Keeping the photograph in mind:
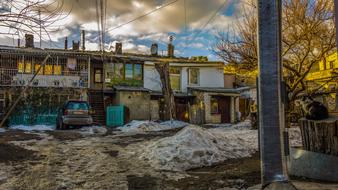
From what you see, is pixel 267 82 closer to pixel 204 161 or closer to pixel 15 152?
pixel 204 161

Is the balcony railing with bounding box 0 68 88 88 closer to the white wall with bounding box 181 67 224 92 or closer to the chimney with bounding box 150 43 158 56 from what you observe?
the chimney with bounding box 150 43 158 56

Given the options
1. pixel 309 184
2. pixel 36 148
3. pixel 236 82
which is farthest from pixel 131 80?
pixel 309 184

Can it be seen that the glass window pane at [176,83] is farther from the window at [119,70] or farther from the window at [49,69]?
the window at [49,69]

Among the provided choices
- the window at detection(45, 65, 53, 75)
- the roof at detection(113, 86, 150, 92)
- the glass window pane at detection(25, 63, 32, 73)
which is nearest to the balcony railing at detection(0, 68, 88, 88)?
the window at detection(45, 65, 53, 75)

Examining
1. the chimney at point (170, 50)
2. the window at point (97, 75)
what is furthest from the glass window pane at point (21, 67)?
the chimney at point (170, 50)

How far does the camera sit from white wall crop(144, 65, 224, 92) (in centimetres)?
2941

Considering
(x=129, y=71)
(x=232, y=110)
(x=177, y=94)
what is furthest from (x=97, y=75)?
(x=232, y=110)

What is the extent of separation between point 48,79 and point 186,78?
13735 millimetres

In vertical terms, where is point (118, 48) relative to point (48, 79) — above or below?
above

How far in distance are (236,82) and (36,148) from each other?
2925 centimetres

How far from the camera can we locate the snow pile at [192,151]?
279 inches

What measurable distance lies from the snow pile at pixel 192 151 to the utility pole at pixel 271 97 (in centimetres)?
295

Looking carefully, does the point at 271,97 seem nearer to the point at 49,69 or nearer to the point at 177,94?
the point at 177,94

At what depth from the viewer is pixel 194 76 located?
1225 inches
